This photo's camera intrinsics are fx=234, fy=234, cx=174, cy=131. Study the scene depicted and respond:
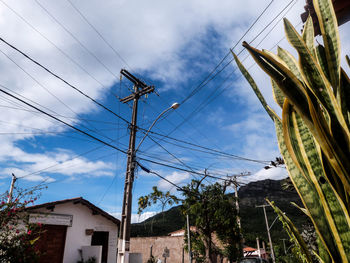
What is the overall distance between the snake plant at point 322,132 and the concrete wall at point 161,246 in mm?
24323

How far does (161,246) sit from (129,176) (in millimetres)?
20306

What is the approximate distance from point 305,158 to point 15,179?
71.2 ft

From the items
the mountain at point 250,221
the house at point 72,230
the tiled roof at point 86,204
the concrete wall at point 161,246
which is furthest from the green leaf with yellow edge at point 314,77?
the concrete wall at point 161,246

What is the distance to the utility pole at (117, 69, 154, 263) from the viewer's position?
7695 mm

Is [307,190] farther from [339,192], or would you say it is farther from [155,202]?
[155,202]

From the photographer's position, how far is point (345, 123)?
47.4 inches

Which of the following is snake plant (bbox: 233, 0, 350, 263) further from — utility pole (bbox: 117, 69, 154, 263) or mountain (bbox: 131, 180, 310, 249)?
mountain (bbox: 131, 180, 310, 249)

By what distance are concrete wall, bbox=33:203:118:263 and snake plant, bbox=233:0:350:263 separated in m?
11.4

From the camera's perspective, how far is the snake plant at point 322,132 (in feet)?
3.84

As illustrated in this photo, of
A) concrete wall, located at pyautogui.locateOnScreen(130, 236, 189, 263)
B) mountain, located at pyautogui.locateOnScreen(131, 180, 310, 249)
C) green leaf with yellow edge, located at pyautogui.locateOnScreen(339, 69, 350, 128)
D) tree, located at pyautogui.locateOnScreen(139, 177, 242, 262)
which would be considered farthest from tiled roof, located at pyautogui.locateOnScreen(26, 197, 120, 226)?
concrete wall, located at pyautogui.locateOnScreen(130, 236, 189, 263)

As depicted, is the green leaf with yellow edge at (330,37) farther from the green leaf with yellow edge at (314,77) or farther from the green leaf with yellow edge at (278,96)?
the green leaf with yellow edge at (278,96)

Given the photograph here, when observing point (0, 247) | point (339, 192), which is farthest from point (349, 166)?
point (0, 247)

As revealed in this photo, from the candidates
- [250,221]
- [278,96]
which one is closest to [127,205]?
[278,96]

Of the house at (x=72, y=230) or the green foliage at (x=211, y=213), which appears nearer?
the house at (x=72, y=230)
